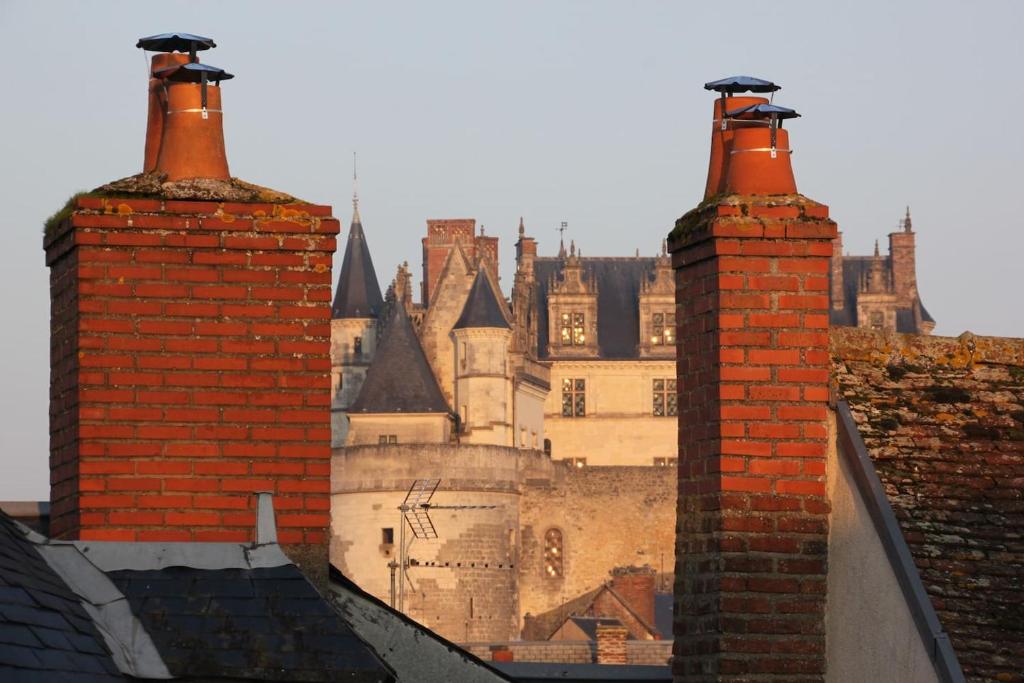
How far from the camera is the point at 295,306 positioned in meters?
7.27

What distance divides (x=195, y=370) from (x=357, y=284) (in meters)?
70.1

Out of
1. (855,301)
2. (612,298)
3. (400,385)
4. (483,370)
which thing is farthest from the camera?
(855,301)

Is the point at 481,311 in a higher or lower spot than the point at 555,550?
higher

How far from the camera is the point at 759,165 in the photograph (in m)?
7.75

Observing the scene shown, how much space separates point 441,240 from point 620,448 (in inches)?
337

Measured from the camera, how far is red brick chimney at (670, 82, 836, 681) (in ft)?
23.8

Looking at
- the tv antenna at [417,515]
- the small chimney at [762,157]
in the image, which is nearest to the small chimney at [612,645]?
the tv antenna at [417,515]

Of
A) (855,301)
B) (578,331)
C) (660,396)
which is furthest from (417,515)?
(855,301)

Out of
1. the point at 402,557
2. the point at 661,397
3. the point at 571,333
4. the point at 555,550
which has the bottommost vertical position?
the point at 555,550

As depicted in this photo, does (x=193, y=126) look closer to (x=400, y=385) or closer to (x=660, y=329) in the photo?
(x=400, y=385)

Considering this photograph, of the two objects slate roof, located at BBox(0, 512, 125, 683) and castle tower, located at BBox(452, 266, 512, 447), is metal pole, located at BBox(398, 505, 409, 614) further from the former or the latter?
slate roof, located at BBox(0, 512, 125, 683)

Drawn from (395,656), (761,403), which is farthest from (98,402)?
(761,403)

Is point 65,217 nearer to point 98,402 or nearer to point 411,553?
point 98,402

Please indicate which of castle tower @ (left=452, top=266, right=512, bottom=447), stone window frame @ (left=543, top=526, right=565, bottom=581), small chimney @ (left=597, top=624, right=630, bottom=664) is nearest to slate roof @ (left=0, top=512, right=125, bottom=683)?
small chimney @ (left=597, top=624, right=630, bottom=664)
